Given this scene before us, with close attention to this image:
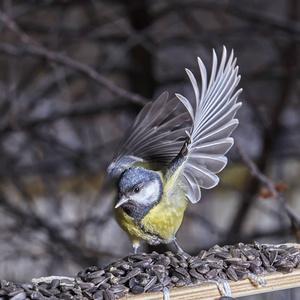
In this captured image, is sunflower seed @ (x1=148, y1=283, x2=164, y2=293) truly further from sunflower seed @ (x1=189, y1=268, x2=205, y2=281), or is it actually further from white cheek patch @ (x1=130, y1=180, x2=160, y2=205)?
white cheek patch @ (x1=130, y1=180, x2=160, y2=205)

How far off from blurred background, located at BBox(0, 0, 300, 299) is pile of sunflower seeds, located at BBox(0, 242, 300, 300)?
4.35ft

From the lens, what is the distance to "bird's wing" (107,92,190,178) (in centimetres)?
198

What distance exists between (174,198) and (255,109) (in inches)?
59.6

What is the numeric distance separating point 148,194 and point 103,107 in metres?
2.02

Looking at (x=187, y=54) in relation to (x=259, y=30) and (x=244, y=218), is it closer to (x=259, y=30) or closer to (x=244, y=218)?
(x=259, y=30)

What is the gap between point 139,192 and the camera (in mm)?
1743

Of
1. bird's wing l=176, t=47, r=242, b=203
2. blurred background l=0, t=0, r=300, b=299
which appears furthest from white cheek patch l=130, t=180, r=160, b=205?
blurred background l=0, t=0, r=300, b=299

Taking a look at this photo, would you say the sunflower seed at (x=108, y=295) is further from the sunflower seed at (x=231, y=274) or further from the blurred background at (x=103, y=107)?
the blurred background at (x=103, y=107)

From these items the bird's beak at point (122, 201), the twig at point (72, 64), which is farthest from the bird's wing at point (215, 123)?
the twig at point (72, 64)

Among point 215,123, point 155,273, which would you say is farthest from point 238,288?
point 215,123

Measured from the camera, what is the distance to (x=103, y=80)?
239 centimetres

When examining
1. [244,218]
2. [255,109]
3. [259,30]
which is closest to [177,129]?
[255,109]

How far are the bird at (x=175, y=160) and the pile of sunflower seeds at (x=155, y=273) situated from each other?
155 millimetres

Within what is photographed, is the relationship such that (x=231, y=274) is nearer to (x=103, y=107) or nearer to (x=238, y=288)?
(x=238, y=288)
